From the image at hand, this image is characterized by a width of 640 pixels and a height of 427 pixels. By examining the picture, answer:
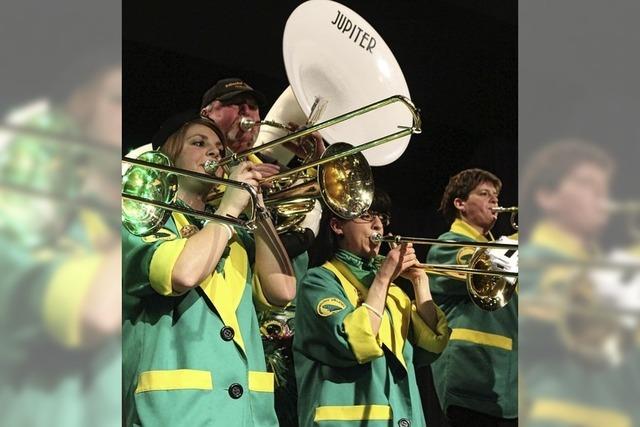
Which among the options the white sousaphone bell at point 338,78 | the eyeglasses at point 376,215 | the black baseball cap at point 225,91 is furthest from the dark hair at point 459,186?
the black baseball cap at point 225,91

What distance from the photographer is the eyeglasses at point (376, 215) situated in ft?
13.6

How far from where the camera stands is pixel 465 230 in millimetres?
4531

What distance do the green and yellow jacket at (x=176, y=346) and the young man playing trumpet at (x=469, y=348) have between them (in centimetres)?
123

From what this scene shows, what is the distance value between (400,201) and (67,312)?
2207 millimetres

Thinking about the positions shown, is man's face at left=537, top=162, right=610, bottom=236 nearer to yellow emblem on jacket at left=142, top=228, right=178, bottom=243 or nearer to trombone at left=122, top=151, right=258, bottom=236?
trombone at left=122, top=151, right=258, bottom=236

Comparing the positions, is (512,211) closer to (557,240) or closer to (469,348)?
(469,348)

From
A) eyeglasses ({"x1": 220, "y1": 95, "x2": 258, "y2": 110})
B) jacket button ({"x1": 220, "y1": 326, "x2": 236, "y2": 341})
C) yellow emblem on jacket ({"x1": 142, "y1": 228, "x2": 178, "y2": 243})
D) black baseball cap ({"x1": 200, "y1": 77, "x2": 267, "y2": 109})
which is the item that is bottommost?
jacket button ({"x1": 220, "y1": 326, "x2": 236, "y2": 341})

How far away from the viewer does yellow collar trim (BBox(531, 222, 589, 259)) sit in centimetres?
319

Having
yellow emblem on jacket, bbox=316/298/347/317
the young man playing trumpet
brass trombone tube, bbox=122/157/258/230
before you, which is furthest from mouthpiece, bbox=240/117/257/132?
the young man playing trumpet

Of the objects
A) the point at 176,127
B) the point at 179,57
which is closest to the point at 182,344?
the point at 176,127

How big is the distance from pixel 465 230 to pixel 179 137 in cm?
142

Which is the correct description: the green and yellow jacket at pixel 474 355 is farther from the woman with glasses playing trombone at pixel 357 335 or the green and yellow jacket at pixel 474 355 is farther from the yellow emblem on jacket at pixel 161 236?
the yellow emblem on jacket at pixel 161 236

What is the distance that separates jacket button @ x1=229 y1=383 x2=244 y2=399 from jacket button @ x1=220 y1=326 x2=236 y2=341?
0.12 meters

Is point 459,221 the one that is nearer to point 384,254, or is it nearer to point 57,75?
point 384,254
